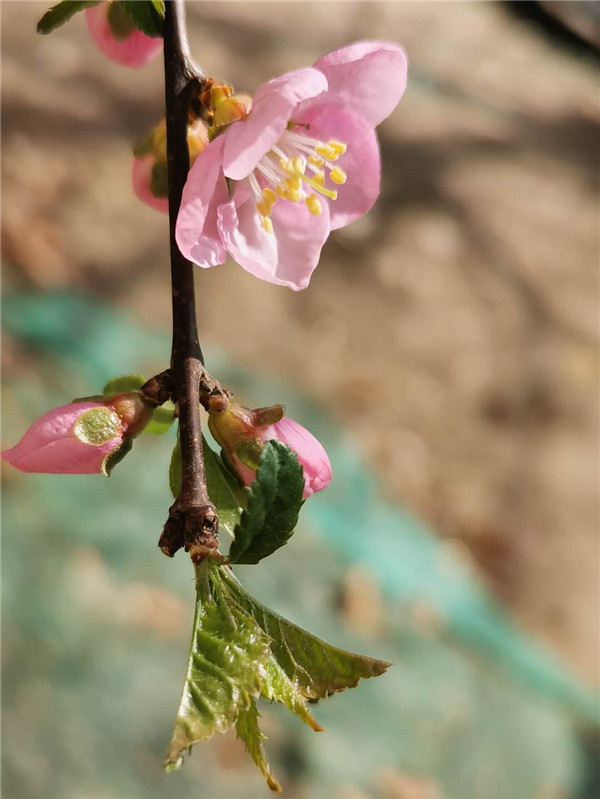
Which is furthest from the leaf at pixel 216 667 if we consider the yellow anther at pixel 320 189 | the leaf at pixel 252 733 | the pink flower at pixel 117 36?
the pink flower at pixel 117 36

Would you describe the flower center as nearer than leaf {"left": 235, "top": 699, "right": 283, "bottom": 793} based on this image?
No

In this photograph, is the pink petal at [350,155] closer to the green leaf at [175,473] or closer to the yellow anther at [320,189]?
the yellow anther at [320,189]

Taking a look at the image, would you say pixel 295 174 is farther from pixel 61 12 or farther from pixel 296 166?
pixel 61 12

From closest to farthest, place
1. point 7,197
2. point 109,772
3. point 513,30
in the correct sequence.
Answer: point 109,772, point 7,197, point 513,30

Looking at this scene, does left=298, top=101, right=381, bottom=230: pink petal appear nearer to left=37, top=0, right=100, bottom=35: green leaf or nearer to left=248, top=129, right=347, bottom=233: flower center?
left=248, top=129, right=347, bottom=233: flower center

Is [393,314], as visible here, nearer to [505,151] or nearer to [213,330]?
[213,330]

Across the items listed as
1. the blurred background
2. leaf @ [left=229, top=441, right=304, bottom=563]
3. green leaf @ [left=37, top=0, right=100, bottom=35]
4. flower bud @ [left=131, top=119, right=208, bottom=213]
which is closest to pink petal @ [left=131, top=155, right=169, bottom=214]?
flower bud @ [left=131, top=119, right=208, bottom=213]

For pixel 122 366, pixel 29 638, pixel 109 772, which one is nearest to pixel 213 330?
pixel 122 366
